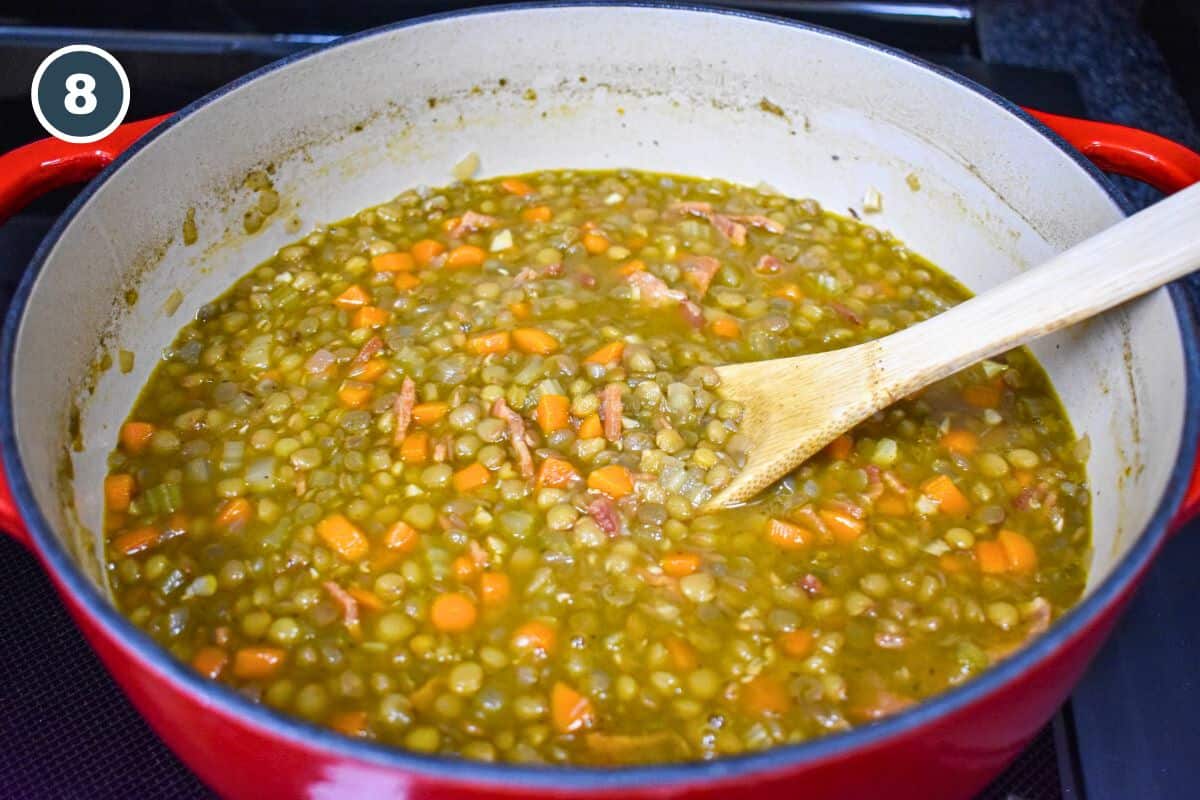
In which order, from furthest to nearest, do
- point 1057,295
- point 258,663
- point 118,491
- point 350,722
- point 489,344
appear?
point 489,344
point 118,491
point 1057,295
point 258,663
point 350,722

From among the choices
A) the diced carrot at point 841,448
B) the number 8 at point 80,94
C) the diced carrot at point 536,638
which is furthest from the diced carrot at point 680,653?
the number 8 at point 80,94

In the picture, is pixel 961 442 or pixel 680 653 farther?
pixel 961 442


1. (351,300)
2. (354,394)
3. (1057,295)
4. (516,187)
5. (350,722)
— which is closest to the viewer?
(350,722)

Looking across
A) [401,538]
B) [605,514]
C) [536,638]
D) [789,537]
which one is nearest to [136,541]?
[401,538]

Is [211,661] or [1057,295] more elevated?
[1057,295]

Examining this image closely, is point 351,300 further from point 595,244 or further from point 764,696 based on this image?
point 764,696

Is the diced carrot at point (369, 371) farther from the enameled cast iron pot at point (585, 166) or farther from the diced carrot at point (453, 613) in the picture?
the diced carrot at point (453, 613)
